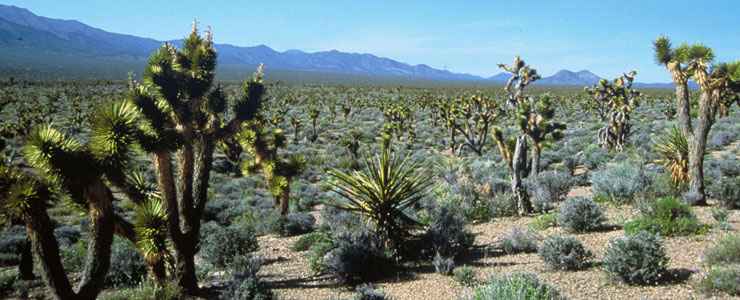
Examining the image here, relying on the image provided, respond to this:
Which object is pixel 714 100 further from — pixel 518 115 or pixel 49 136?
pixel 49 136

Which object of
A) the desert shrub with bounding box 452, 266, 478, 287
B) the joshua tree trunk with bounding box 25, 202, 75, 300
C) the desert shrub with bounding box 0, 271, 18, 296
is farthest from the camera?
the desert shrub with bounding box 0, 271, 18, 296

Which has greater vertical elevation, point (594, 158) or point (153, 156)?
point (153, 156)

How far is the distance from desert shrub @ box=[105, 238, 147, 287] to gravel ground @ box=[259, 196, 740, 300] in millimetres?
2259

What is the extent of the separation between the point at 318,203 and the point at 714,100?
12659 mm

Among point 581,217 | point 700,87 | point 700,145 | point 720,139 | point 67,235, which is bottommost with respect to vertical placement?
point 67,235

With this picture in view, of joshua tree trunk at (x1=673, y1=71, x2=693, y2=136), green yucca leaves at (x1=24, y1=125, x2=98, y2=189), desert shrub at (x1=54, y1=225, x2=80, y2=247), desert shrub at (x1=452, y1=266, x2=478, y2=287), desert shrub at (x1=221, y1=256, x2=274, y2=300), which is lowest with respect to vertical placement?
desert shrub at (x1=54, y1=225, x2=80, y2=247)

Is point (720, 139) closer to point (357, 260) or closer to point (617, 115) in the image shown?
point (617, 115)

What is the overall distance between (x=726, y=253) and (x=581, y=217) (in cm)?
293

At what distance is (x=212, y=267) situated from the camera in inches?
390

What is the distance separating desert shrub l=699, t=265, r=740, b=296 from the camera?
613 centimetres

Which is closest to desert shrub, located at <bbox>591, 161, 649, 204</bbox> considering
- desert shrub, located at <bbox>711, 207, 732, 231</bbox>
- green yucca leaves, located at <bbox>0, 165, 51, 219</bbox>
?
desert shrub, located at <bbox>711, 207, 732, 231</bbox>

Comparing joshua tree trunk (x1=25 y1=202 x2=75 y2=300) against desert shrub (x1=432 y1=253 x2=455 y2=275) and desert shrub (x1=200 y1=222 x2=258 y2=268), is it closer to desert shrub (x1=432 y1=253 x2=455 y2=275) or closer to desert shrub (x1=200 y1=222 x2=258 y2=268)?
desert shrub (x1=200 y1=222 x2=258 y2=268)

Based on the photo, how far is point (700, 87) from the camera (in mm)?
11352

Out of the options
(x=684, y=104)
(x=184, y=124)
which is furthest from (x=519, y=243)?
(x=184, y=124)
